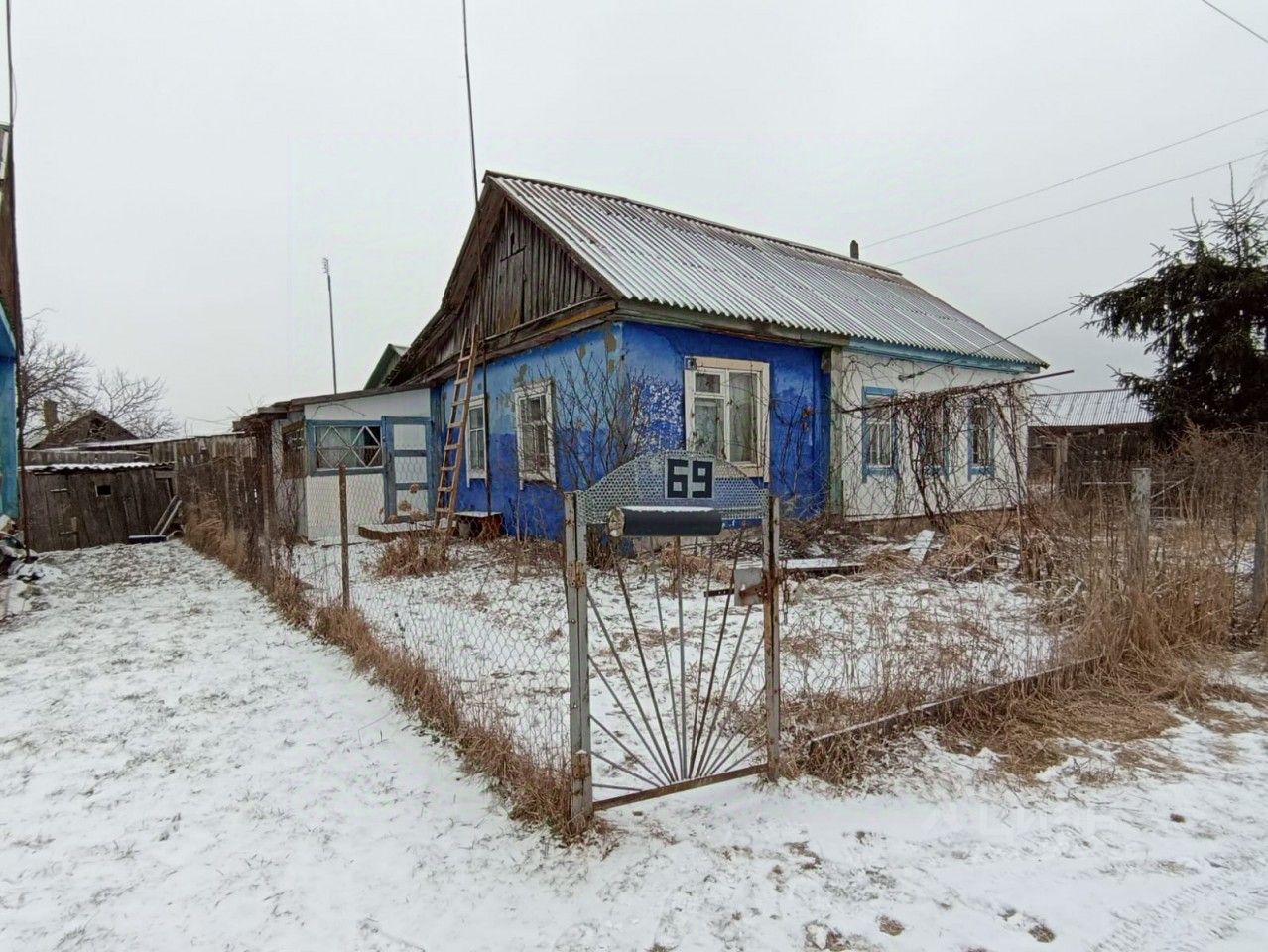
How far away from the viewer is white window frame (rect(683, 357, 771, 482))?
914 cm

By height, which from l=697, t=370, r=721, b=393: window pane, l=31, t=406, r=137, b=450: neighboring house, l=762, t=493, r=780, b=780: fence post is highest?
l=31, t=406, r=137, b=450: neighboring house

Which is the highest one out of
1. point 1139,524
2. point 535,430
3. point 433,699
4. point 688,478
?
point 535,430

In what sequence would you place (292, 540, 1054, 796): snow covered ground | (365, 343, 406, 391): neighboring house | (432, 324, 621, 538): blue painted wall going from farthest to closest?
(365, 343, 406, 391): neighboring house, (432, 324, 621, 538): blue painted wall, (292, 540, 1054, 796): snow covered ground

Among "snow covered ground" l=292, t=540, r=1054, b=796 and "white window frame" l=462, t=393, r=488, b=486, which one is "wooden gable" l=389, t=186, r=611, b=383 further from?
"snow covered ground" l=292, t=540, r=1054, b=796

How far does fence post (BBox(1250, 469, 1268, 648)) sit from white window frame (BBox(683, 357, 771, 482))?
209 inches

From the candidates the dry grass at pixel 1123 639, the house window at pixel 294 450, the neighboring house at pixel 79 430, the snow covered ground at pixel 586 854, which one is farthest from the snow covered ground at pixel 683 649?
the neighboring house at pixel 79 430

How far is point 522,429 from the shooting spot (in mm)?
10750

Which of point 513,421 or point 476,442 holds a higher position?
point 513,421

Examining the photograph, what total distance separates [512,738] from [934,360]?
11664 mm

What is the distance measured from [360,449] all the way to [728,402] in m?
7.61

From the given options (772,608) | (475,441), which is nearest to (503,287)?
(475,441)

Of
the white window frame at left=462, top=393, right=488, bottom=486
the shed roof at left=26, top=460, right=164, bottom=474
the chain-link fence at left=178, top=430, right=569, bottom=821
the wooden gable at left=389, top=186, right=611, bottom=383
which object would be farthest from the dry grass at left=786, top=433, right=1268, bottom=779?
the shed roof at left=26, top=460, right=164, bottom=474

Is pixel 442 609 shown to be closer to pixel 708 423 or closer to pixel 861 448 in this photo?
pixel 708 423

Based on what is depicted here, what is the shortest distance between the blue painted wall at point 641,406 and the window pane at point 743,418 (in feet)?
1.04
